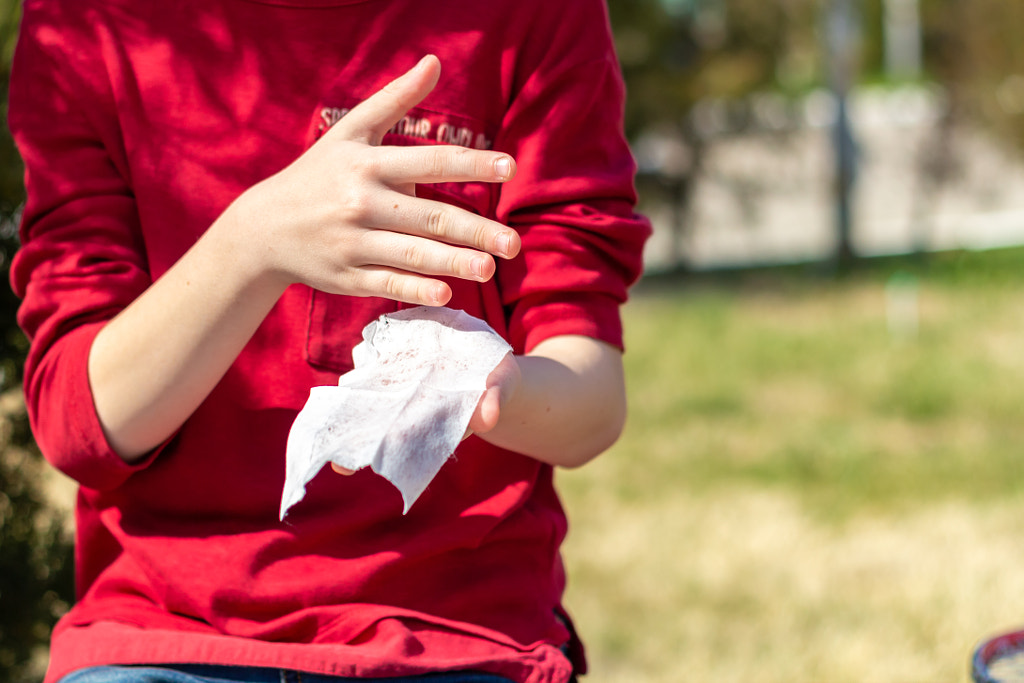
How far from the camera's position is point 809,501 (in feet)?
15.5

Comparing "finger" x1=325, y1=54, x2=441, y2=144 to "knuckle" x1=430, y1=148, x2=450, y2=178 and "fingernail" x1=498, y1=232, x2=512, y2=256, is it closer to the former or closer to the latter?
"knuckle" x1=430, y1=148, x2=450, y2=178

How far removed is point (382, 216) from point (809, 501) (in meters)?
3.89

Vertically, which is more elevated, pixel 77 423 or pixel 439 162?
pixel 439 162

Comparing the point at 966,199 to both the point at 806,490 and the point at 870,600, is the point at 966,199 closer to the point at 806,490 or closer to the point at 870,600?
the point at 806,490

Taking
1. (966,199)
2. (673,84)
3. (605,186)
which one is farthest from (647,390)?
A: (966,199)

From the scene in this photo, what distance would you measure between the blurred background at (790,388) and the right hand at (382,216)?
4.44 feet

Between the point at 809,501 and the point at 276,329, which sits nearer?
the point at 276,329

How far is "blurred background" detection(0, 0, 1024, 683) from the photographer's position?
346 cm

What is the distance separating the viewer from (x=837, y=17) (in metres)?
9.33

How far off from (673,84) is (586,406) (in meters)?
8.71

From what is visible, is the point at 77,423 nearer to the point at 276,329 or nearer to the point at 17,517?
the point at 276,329

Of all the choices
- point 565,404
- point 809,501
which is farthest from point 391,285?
point 809,501

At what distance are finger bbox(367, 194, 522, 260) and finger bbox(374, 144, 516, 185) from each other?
3 cm

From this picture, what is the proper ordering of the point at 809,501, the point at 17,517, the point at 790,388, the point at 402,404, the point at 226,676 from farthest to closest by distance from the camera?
the point at 790,388 < the point at 809,501 < the point at 17,517 < the point at 226,676 < the point at 402,404
